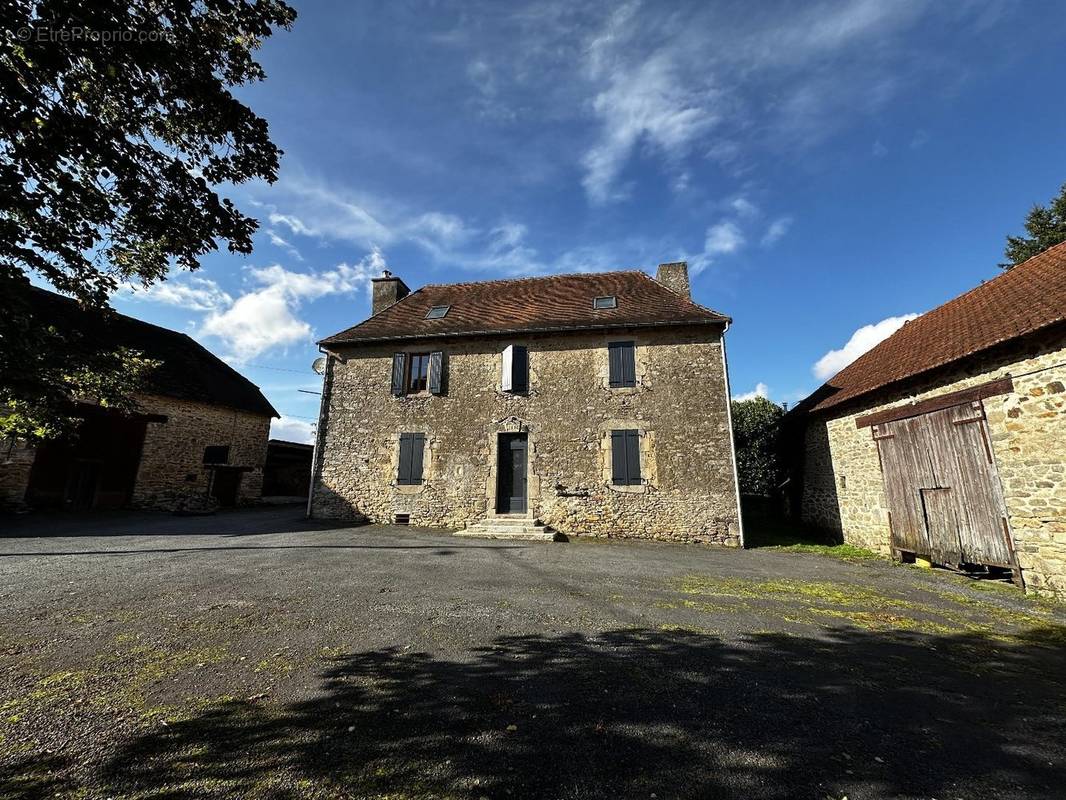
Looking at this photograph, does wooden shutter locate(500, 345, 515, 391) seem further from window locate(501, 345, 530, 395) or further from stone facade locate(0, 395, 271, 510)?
stone facade locate(0, 395, 271, 510)

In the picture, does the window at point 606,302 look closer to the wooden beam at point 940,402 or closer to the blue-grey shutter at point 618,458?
the blue-grey shutter at point 618,458

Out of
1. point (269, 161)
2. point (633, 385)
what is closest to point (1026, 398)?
point (633, 385)

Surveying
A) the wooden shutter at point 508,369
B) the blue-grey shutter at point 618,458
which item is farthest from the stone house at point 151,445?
the blue-grey shutter at point 618,458

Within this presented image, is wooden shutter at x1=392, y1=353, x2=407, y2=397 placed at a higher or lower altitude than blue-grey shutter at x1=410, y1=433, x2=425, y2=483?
higher

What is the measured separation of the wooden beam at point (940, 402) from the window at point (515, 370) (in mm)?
8066

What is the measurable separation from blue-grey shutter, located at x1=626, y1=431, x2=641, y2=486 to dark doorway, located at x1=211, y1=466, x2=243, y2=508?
14.6m

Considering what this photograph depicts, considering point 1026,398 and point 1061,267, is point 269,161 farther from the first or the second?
point 1061,267

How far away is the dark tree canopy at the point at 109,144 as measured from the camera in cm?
311

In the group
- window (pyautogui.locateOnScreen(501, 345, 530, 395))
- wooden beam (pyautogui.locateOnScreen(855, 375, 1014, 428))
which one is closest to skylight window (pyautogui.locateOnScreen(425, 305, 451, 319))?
window (pyautogui.locateOnScreen(501, 345, 530, 395))

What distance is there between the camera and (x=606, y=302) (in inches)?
515

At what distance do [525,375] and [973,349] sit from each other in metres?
8.96

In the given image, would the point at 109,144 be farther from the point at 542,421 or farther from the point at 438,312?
the point at 438,312

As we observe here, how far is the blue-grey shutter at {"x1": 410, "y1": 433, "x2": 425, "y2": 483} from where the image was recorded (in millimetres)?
11961

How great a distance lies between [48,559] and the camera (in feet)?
22.0
